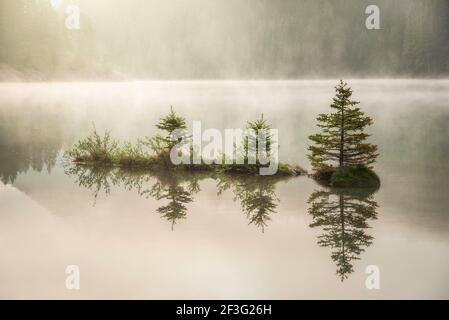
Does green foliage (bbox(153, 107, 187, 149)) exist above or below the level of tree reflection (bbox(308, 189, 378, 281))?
above

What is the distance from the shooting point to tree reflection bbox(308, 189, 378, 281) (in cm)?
1082

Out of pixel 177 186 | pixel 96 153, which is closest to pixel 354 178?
pixel 177 186

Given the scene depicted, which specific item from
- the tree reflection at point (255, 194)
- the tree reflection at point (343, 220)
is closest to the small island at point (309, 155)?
the tree reflection at point (255, 194)

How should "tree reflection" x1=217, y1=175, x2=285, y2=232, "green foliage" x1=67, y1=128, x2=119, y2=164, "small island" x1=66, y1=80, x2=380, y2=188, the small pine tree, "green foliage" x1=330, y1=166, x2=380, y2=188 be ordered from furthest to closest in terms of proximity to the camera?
"green foliage" x1=67, y1=128, x2=119, y2=164
the small pine tree
"small island" x1=66, y1=80, x2=380, y2=188
"green foliage" x1=330, y1=166, x2=380, y2=188
"tree reflection" x1=217, y1=175, x2=285, y2=232

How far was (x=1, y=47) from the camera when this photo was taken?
62.8m

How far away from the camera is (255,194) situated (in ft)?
50.1

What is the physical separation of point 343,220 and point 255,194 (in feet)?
9.74

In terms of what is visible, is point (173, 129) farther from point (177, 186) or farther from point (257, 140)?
point (177, 186)

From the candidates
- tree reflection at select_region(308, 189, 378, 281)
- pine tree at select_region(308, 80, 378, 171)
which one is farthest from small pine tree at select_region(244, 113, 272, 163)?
tree reflection at select_region(308, 189, 378, 281)

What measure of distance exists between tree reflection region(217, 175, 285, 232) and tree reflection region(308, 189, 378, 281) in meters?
0.94

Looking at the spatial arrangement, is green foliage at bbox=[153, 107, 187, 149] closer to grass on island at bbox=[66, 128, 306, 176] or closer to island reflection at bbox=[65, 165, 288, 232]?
grass on island at bbox=[66, 128, 306, 176]

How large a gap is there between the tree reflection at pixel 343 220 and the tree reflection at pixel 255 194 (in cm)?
94

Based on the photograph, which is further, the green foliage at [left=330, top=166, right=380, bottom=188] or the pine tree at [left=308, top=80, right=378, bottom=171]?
the pine tree at [left=308, top=80, right=378, bottom=171]

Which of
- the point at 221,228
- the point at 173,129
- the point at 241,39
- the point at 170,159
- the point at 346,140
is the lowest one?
the point at 221,228
